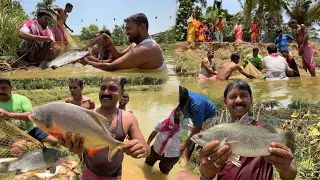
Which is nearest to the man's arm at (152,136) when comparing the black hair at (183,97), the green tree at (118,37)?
the black hair at (183,97)

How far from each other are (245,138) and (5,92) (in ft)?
9.34

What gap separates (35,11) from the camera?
2775 millimetres

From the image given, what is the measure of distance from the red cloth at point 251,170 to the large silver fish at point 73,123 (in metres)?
0.60

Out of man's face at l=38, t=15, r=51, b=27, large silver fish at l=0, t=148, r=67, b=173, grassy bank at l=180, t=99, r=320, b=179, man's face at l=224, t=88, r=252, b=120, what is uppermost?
man's face at l=38, t=15, r=51, b=27

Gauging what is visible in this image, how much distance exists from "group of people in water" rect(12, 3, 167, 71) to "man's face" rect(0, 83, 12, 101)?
90 centimetres

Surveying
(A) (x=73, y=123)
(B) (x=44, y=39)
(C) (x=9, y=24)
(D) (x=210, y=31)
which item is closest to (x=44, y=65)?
(B) (x=44, y=39)

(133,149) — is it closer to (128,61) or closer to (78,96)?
(128,61)

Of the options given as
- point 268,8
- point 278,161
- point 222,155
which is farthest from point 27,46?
point 268,8

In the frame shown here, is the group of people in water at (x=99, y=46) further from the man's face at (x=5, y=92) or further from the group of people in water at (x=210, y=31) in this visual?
the group of people in water at (x=210, y=31)

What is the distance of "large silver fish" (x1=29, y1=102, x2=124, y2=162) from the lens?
1.56 meters

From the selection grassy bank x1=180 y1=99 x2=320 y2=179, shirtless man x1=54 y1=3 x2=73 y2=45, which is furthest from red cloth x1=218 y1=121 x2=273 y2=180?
grassy bank x1=180 y1=99 x2=320 y2=179

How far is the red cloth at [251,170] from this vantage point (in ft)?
5.32

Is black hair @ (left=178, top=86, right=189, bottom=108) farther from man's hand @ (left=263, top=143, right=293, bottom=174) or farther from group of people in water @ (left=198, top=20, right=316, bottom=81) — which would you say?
man's hand @ (left=263, top=143, right=293, bottom=174)

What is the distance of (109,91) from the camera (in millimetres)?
2137
